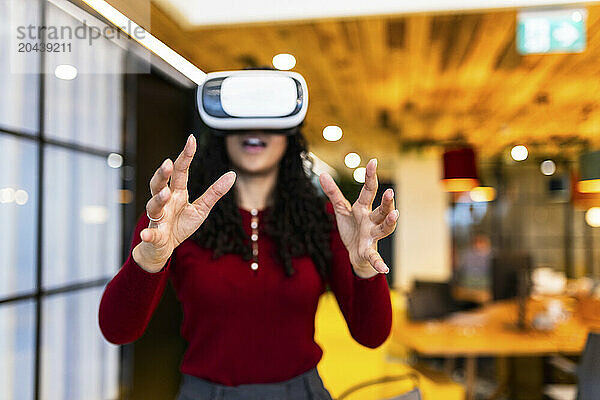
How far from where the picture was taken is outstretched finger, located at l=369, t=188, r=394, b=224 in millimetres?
667

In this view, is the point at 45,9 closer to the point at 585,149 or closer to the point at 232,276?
the point at 232,276

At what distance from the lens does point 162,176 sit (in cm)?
60

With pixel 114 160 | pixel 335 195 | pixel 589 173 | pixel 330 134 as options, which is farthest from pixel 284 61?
pixel 114 160

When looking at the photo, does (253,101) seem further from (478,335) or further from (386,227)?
(478,335)

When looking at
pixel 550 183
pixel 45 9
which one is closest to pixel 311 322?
pixel 45 9

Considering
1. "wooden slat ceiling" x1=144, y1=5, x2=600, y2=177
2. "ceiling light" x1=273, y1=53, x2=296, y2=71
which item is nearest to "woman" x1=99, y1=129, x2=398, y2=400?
"ceiling light" x1=273, y1=53, x2=296, y2=71

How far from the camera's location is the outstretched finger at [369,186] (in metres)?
0.69

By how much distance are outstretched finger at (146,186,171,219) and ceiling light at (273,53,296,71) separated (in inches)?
22.7

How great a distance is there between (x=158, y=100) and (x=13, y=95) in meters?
0.62

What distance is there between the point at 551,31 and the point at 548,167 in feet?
1.35

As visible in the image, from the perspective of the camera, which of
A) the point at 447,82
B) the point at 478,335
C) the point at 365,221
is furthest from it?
the point at 478,335

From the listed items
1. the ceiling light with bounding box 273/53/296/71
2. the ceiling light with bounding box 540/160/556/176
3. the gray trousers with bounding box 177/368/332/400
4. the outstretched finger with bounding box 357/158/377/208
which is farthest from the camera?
the ceiling light with bounding box 540/160/556/176

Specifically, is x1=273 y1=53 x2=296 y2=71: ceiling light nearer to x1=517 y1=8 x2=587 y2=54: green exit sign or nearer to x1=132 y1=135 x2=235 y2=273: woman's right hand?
x1=132 y1=135 x2=235 y2=273: woman's right hand

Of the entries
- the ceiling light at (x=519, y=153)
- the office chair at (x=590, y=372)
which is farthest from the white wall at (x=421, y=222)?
the office chair at (x=590, y=372)
